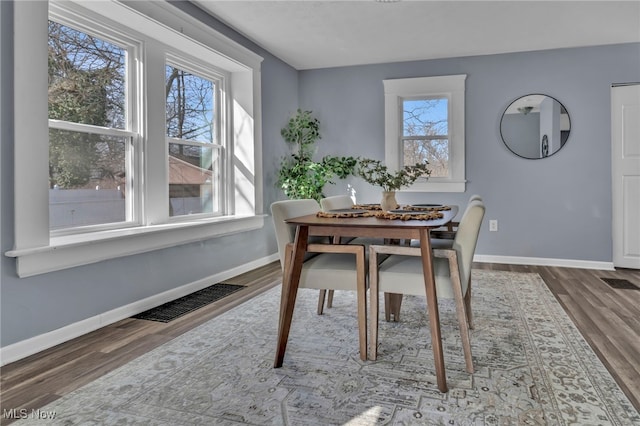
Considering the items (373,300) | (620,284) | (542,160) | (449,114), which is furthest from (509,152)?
(373,300)

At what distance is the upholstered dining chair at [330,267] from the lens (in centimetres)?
202

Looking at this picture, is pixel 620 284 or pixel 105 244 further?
pixel 620 284

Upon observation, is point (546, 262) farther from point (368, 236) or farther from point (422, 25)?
point (368, 236)

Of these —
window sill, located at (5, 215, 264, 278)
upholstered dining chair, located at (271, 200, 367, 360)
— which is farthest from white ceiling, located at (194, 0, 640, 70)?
upholstered dining chair, located at (271, 200, 367, 360)

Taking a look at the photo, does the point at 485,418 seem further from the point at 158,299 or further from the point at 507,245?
the point at 507,245

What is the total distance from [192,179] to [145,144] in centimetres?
71

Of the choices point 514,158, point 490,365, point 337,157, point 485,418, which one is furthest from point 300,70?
point 485,418

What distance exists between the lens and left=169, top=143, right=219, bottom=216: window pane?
3498mm

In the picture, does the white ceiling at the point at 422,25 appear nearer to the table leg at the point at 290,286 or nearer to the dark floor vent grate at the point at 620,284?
the table leg at the point at 290,286

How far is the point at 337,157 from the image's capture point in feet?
16.9

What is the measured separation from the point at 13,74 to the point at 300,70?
3.64 m

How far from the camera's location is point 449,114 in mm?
4711

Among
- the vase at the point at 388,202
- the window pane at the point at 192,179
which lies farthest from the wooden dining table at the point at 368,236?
the window pane at the point at 192,179

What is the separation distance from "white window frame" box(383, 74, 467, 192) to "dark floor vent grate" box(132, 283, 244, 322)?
2486 millimetres
